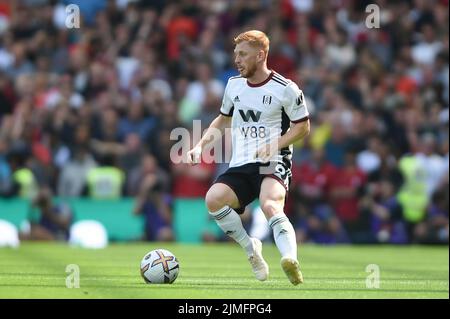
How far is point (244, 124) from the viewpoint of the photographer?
1108 cm

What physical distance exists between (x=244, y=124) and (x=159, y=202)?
948 cm

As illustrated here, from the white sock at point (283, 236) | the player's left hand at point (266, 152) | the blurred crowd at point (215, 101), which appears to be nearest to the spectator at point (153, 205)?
the blurred crowd at point (215, 101)

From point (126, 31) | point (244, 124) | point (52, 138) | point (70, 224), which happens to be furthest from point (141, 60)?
point (244, 124)

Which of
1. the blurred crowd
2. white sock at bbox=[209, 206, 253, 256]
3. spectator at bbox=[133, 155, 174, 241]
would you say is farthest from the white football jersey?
the blurred crowd

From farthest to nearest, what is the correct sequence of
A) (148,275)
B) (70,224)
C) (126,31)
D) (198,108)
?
1. (126,31)
2. (198,108)
3. (70,224)
4. (148,275)

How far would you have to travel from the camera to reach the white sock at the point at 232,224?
36.0 ft

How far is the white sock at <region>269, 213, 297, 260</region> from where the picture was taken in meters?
10.2

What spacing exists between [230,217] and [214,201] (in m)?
0.25

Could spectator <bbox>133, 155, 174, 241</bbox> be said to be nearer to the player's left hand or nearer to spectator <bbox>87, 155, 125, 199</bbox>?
spectator <bbox>87, 155, 125, 199</bbox>

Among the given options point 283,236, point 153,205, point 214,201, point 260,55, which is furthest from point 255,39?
point 153,205

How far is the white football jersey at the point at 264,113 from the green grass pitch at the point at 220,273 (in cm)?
130

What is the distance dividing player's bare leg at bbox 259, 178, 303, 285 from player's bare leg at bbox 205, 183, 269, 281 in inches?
A: 15.1

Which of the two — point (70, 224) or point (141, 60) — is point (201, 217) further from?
point (141, 60)

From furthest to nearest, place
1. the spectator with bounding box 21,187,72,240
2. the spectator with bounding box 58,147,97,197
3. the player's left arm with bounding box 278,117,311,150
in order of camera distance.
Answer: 1. the spectator with bounding box 58,147,97,197
2. the spectator with bounding box 21,187,72,240
3. the player's left arm with bounding box 278,117,311,150
